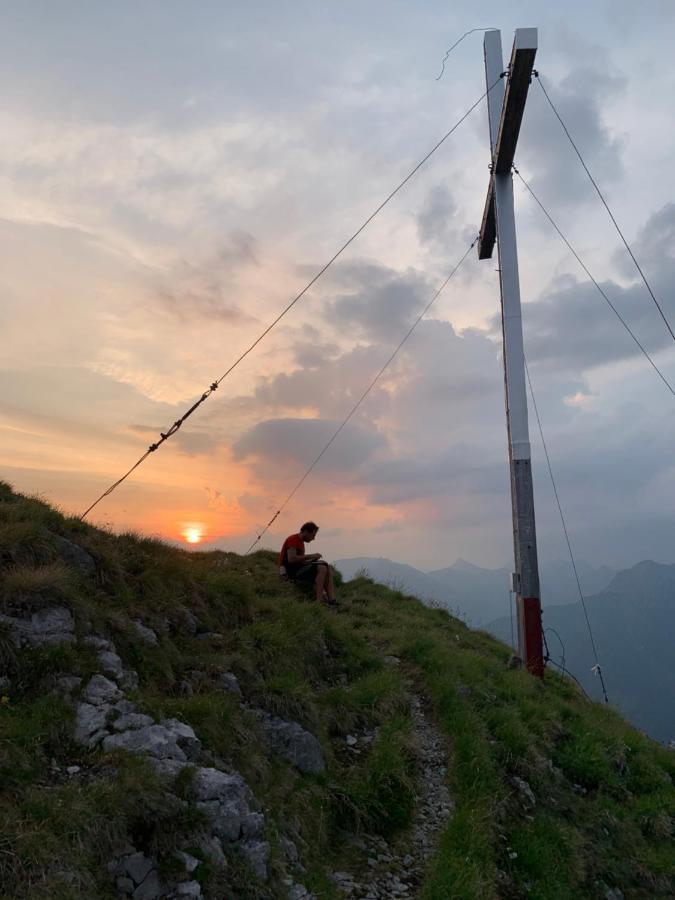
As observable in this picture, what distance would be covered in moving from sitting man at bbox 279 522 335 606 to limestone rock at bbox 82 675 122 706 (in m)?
7.19

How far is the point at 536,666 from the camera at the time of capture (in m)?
A: 13.4

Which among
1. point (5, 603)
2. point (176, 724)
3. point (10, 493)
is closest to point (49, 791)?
point (176, 724)

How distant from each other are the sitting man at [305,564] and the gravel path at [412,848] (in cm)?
525

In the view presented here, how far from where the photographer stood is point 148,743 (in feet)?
18.6

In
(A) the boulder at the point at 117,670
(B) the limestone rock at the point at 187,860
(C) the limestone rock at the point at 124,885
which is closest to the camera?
(C) the limestone rock at the point at 124,885

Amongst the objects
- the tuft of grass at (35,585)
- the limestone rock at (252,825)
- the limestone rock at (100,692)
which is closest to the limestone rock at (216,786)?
the limestone rock at (252,825)

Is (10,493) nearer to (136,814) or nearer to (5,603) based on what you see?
(5,603)

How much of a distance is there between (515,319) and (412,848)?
12.1 meters

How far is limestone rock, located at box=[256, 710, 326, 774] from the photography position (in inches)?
279

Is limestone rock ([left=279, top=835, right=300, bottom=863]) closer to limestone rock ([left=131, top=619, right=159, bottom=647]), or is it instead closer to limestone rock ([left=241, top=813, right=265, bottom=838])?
limestone rock ([left=241, top=813, right=265, bottom=838])

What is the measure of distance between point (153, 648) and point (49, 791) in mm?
2754

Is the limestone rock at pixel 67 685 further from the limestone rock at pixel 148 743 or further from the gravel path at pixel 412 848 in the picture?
the gravel path at pixel 412 848

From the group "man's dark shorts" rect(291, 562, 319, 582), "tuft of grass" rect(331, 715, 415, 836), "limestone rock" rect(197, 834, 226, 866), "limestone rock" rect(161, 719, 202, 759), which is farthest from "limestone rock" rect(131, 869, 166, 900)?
"man's dark shorts" rect(291, 562, 319, 582)

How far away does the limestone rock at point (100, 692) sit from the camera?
6066 mm
